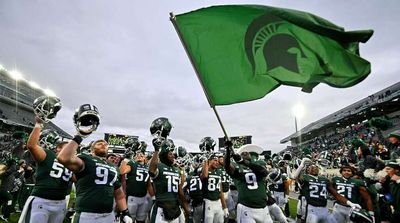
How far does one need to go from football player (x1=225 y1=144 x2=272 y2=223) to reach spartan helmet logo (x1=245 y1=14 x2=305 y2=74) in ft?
6.72

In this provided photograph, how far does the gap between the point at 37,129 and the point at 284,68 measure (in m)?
4.05

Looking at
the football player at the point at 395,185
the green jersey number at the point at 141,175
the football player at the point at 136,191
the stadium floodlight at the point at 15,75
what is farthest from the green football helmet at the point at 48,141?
the stadium floodlight at the point at 15,75

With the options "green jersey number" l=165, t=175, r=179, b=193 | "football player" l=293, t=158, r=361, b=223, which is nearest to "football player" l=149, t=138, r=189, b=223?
"green jersey number" l=165, t=175, r=179, b=193

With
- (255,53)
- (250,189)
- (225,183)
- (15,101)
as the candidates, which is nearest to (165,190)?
(250,189)

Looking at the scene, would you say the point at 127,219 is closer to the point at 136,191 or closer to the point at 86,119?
the point at 86,119

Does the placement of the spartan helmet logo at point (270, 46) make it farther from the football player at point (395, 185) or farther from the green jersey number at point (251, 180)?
the football player at point (395, 185)

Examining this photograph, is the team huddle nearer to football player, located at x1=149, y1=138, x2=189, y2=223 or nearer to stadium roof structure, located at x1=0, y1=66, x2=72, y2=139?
football player, located at x1=149, y1=138, x2=189, y2=223

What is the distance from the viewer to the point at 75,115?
154 inches

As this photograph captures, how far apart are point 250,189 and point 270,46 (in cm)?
330

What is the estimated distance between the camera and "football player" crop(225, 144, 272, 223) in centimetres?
652

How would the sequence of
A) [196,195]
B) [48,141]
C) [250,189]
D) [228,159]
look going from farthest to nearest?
[196,195] < [48,141] < [250,189] < [228,159]

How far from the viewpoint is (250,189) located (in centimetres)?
674

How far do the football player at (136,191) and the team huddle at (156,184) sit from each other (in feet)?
0.09

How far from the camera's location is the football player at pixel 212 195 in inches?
320
